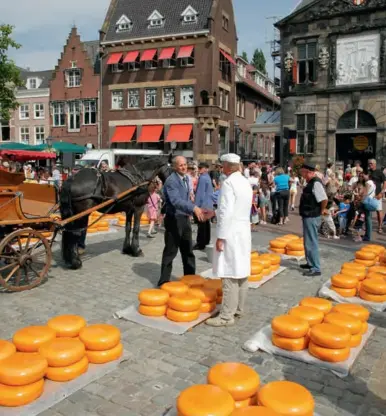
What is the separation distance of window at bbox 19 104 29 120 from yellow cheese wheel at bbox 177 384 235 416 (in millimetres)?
46217

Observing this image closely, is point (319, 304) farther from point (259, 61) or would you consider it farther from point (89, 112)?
point (259, 61)

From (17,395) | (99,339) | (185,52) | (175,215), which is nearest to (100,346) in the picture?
(99,339)

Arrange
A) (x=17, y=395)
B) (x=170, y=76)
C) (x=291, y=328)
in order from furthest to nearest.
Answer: (x=170, y=76) → (x=291, y=328) → (x=17, y=395)

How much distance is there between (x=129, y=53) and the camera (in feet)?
122

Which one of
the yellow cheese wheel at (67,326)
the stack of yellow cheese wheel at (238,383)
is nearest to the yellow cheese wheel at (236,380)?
the stack of yellow cheese wheel at (238,383)

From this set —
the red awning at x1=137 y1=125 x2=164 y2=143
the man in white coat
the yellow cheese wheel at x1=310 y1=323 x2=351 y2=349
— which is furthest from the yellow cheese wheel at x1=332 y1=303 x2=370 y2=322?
the red awning at x1=137 y1=125 x2=164 y2=143

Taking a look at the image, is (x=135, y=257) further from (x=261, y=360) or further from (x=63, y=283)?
(x=261, y=360)

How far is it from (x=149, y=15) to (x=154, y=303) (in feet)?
121

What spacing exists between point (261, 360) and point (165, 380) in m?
1.10

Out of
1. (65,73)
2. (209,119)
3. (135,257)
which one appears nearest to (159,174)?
(135,257)

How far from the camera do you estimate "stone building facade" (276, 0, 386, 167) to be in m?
25.4

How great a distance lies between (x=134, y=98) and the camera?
38.0 meters

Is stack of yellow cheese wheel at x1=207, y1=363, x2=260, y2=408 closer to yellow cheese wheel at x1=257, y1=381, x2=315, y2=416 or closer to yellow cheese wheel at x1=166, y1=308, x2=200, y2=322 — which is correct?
yellow cheese wheel at x1=257, y1=381, x2=315, y2=416

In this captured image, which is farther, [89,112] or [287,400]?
[89,112]
